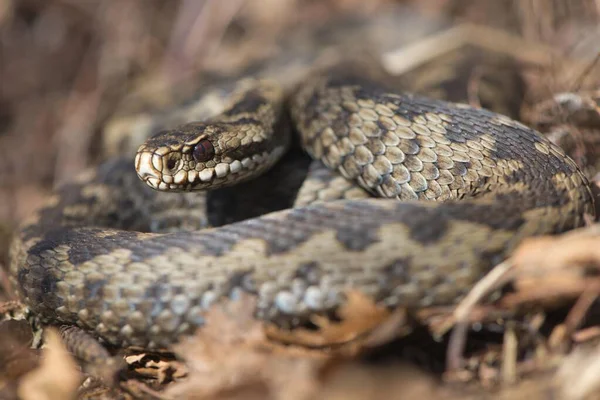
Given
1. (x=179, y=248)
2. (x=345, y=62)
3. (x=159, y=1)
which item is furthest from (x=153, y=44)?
(x=179, y=248)

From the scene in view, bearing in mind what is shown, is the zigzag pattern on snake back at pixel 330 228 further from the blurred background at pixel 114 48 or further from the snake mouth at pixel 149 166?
the blurred background at pixel 114 48

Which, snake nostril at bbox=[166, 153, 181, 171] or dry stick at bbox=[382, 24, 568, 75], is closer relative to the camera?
snake nostril at bbox=[166, 153, 181, 171]

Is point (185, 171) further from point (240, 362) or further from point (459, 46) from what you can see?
point (459, 46)

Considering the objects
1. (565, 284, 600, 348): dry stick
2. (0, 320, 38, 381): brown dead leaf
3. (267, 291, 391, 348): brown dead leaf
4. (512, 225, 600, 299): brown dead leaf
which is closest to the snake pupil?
(0, 320, 38, 381): brown dead leaf

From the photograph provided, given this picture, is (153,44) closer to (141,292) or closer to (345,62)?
(345,62)

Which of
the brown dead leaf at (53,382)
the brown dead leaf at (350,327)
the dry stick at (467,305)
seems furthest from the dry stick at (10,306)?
the dry stick at (467,305)

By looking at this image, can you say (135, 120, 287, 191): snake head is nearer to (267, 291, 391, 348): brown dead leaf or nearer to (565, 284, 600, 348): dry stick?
(267, 291, 391, 348): brown dead leaf

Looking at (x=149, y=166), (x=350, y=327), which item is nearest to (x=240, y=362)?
(x=350, y=327)
